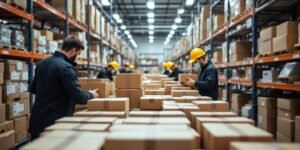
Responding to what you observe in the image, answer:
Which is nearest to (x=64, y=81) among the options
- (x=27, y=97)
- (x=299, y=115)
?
(x=27, y=97)

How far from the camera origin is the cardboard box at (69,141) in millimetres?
2014

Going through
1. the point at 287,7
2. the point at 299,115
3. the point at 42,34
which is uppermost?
the point at 287,7

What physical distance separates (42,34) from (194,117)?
4880 mm

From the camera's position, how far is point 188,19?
2558 centimetres

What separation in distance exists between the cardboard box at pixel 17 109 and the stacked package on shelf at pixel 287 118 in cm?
458

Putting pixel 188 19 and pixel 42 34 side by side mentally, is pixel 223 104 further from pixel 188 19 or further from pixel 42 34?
pixel 188 19

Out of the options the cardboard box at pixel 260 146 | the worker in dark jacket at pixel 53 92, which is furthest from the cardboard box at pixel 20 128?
the cardboard box at pixel 260 146

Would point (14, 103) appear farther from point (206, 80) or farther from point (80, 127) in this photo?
point (206, 80)

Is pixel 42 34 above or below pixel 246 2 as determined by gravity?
below

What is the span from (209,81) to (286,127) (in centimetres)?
172

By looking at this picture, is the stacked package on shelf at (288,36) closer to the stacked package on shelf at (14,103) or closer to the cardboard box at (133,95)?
the cardboard box at (133,95)

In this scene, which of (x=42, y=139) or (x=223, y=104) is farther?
(x=223, y=104)

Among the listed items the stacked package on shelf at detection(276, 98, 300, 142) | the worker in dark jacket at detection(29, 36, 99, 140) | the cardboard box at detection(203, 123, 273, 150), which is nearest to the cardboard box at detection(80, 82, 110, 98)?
the worker in dark jacket at detection(29, 36, 99, 140)

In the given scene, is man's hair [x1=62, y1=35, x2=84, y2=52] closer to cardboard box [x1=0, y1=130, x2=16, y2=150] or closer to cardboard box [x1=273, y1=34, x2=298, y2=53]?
cardboard box [x1=0, y1=130, x2=16, y2=150]
